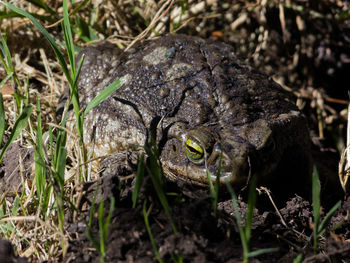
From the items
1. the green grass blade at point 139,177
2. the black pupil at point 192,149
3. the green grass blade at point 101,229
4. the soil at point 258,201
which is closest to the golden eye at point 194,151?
the black pupil at point 192,149

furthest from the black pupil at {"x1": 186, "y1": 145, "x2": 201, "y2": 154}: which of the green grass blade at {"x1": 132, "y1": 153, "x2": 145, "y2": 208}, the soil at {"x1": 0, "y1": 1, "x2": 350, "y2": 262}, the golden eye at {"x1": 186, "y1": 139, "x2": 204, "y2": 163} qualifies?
the green grass blade at {"x1": 132, "y1": 153, "x2": 145, "y2": 208}

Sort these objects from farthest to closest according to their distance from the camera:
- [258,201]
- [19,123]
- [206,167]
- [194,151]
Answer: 1. [258,201]
2. [194,151]
3. [19,123]
4. [206,167]

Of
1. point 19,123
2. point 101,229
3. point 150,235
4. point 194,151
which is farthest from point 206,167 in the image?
point 19,123

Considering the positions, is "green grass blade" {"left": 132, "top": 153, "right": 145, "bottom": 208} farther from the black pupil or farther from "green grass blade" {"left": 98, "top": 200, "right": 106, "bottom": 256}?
the black pupil

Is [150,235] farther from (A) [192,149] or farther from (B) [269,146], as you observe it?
(B) [269,146]

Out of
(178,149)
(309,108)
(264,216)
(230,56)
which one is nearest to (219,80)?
(230,56)

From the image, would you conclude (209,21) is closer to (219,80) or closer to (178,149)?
(219,80)
